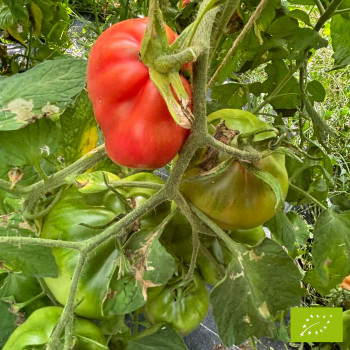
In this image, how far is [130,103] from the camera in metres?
0.38

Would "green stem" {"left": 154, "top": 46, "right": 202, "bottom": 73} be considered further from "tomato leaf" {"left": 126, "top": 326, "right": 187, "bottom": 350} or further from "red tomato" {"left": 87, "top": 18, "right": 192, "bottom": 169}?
"tomato leaf" {"left": 126, "top": 326, "right": 187, "bottom": 350}

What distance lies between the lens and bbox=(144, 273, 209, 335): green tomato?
25.1 inches

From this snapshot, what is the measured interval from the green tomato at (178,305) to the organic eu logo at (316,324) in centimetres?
15

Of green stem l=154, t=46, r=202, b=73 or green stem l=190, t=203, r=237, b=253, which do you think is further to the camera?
green stem l=190, t=203, r=237, b=253

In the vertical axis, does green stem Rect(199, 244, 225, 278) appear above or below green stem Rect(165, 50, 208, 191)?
below

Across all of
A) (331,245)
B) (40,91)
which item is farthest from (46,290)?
(331,245)

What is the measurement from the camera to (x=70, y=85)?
0.45 meters

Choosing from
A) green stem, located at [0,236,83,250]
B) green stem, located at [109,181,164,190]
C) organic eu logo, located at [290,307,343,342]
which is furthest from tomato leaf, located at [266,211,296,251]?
green stem, located at [0,236,83,250]

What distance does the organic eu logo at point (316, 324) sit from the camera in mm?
694

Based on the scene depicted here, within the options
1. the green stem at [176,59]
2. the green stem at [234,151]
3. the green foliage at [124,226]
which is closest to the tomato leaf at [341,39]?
the green foliage at [124,226]

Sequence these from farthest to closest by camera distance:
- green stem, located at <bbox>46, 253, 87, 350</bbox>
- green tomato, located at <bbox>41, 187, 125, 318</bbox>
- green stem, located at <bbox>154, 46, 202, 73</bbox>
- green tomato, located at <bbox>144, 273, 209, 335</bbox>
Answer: green tomato, located at <bbox>144, 273, 209, 335</bbox>, green tomato, located at <bbox>41, 187, 125, 318</bbox>, green stem, located at <bbox>46, 253, 87, 350</bbox>, green stem, located at <bbox>154, 46, 202, 73</bbox>

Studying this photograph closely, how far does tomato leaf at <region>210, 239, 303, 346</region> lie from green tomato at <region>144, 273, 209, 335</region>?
0.52ft

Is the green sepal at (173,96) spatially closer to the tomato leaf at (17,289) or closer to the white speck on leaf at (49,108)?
the white speck on leaf at (49,108)

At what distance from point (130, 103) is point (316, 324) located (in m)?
0.50
